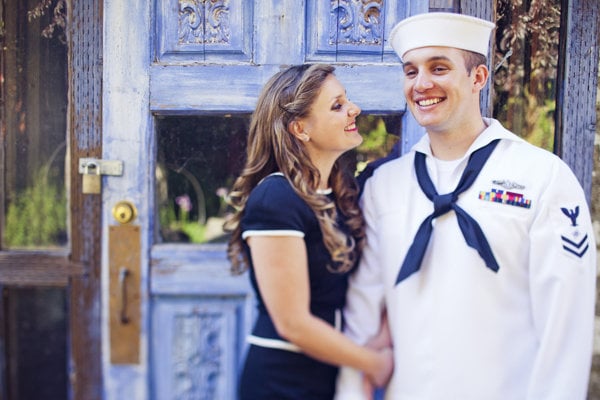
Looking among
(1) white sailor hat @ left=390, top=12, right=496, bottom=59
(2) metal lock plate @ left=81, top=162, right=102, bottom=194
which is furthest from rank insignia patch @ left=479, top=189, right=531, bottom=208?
(2) metal lock plate @ left=81, top=162, right=102, bottom=194

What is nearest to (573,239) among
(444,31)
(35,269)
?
(444,31)

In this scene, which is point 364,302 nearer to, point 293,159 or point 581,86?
point 293,159

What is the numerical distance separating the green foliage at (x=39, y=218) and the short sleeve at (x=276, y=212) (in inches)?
45.4

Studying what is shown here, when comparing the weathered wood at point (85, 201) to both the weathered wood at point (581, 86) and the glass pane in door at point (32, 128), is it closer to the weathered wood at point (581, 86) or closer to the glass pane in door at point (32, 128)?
the glass pane in door at point (32, 128)

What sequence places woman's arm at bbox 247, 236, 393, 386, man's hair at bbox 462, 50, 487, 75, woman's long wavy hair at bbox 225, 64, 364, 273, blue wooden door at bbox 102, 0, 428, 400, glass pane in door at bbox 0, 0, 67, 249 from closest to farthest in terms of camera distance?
woman's arm at bbox 247, 236, 393, 386 < woman's long wavy hair at bbox 225, 64, 364, 273 < man's hair at bbox 462, 50, 487, 75 < blue wooden door at bbox 102, 0, 428, 400 < glass pane in door at bbox 0, 0, 67, 249

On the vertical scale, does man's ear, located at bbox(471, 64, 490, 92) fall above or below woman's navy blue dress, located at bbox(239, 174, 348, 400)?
above

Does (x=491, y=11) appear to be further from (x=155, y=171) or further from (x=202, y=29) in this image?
(x=155, y=171)

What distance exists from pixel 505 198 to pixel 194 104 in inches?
50.3

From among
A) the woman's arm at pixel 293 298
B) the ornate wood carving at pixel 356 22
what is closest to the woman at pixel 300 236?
the woman's arm at pixel 293 298

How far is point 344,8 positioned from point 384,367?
55.0 inches

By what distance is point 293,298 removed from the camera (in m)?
1.82

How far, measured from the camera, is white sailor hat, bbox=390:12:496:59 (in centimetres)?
198

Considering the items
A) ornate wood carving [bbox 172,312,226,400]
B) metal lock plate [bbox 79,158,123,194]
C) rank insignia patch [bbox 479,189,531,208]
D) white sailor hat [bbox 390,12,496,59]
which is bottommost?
ornate wood carving [bbox 172,312,226,400]

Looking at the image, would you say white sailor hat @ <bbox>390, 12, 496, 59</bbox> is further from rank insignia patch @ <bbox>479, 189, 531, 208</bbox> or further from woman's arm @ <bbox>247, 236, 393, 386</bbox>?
woman's arm @ <bbox>247, 236, 393, 386</bbox>
